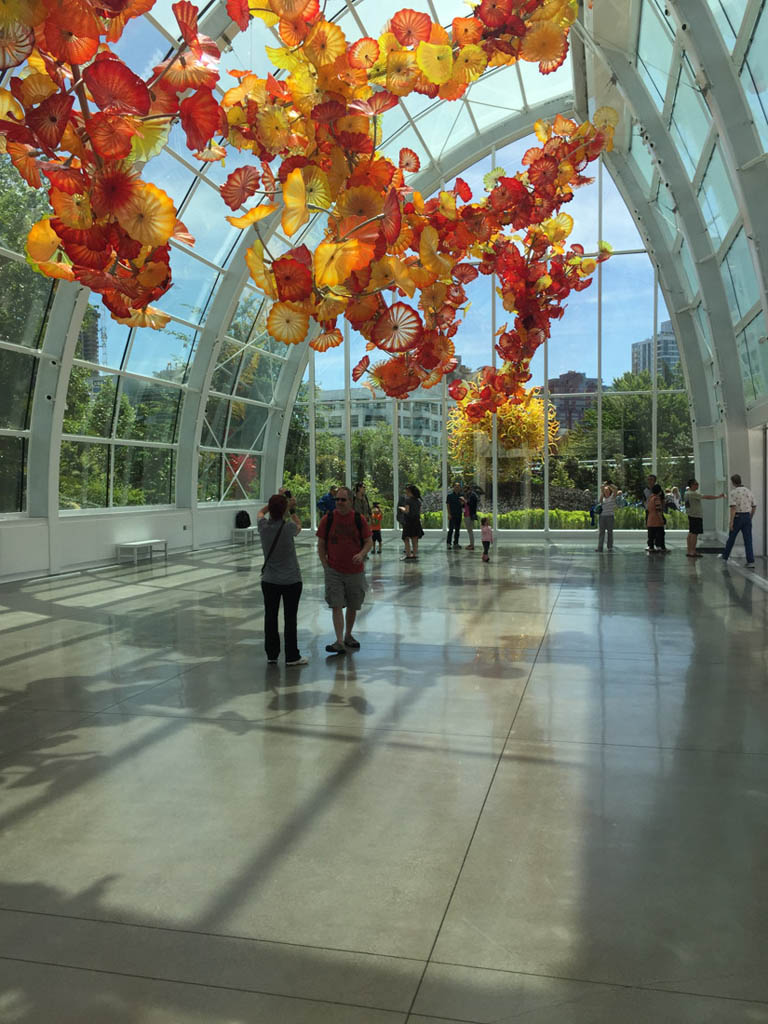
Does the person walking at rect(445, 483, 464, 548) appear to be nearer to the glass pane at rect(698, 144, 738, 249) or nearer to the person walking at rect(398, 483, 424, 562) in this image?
the person walking at rect(398, 483, 424, 562)

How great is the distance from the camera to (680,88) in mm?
16516

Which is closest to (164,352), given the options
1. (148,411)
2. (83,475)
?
(148,411)

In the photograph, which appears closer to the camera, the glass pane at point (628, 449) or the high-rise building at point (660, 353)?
the high-rise building at point (660, 353)

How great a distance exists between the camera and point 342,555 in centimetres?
899

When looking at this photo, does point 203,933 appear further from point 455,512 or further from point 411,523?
point 455,512

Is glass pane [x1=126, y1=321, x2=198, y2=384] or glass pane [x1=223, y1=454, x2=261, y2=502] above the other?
glass pane [x1=126, y1=321, x2=198, y2=384]

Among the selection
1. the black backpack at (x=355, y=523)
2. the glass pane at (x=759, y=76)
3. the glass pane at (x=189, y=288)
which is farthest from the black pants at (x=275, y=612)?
the glass pane at (x=189, y=288)

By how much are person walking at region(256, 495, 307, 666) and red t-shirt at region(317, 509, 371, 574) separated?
16.5 inches

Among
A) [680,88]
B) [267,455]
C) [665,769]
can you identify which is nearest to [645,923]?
[665,769]

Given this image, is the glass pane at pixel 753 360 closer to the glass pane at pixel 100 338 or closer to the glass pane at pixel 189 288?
the glass pane at pixel 189 288

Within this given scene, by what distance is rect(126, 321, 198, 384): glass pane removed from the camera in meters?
19.7

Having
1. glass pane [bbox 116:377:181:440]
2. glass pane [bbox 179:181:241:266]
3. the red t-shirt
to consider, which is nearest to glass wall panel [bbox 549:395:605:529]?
glass pane [bbox 179:181:241:266]

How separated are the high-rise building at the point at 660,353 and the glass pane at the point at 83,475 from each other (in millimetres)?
15265

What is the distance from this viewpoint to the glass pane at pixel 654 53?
51.8ft
